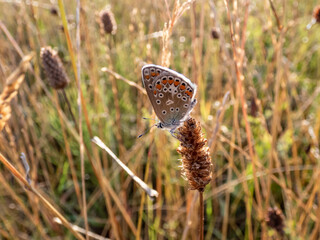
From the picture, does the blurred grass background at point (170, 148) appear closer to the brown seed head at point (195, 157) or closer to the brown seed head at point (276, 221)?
the brown seed head at point (276, 221)

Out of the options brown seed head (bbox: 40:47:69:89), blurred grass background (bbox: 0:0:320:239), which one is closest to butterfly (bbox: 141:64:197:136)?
blurred grass background (bbox: 0:0:320:239)

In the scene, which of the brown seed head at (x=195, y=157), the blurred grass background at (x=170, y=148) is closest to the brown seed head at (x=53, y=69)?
the blurred grass background at (x=170, y=148)

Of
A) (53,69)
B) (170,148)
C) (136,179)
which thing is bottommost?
(136,179)

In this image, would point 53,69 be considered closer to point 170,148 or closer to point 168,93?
point 168,93

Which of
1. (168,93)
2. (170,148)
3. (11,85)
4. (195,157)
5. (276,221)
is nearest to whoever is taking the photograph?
(11,85)

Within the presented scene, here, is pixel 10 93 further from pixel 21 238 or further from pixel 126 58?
pixel 126 58

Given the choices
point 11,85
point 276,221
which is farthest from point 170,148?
point 11,85

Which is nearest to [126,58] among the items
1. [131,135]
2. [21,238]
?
[131,135]
